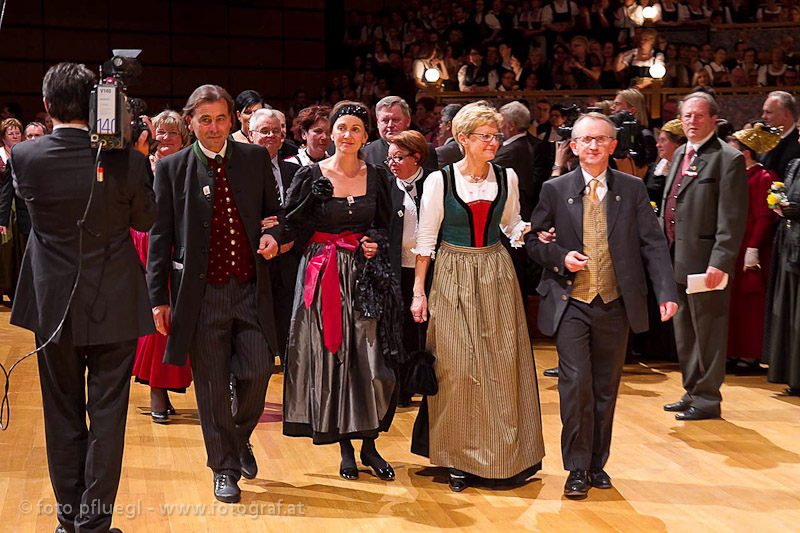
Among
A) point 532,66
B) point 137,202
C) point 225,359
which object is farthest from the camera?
point 532,66

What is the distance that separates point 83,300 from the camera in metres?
2.90

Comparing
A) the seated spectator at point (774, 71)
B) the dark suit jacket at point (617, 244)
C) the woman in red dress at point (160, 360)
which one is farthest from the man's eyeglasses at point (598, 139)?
the seated spectator at point (774, 71)

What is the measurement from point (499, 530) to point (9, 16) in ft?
36.1

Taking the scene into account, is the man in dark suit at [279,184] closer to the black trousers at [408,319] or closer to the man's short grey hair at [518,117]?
the black trousers at [408,319]

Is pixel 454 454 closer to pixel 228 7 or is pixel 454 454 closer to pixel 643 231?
pixel 643 231

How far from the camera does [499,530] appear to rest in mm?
3307

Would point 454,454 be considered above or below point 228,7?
below

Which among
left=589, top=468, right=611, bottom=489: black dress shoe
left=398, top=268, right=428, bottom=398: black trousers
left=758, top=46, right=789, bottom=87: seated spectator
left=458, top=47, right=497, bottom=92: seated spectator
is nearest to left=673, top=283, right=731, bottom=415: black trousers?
left=589, top=468, right=611, bottom=489: black dress shoe

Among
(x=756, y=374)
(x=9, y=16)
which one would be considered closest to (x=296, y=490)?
(x=756, y=374)

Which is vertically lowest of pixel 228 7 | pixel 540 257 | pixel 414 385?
pixel 414 385

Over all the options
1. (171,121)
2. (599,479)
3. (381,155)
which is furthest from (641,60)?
(599,479)

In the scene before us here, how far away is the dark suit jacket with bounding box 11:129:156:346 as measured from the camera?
2861mm

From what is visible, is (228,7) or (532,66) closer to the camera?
(532,66)

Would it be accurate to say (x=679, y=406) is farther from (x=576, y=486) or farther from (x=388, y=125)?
(x=388, y=125)
